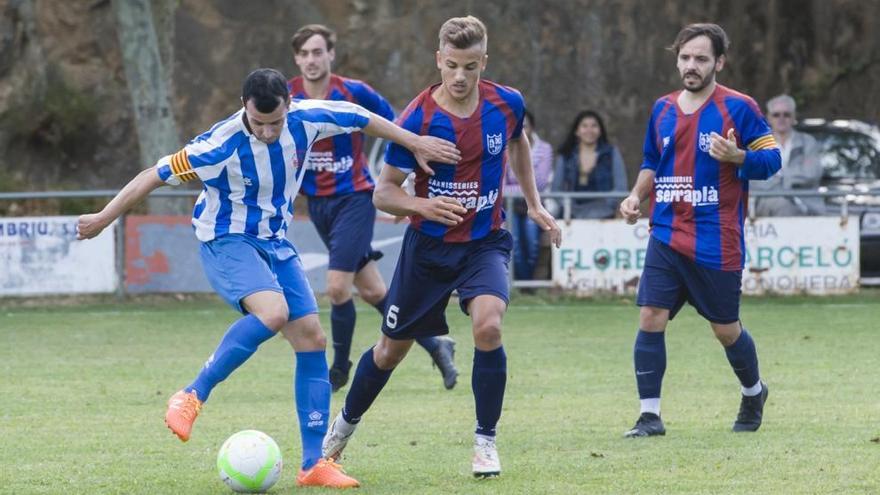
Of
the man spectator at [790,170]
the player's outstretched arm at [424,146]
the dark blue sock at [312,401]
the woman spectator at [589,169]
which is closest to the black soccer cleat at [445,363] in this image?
the dark blue sock at [312,401]

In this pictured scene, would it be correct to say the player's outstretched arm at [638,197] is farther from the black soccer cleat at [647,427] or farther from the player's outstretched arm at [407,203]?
the player's outstretched arm at [407,203]

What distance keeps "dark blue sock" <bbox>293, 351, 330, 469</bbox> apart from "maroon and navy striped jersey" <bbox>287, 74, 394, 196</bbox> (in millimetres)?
3530

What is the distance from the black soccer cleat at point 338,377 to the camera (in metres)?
10.2

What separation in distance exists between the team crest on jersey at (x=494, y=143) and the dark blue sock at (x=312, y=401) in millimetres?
1128

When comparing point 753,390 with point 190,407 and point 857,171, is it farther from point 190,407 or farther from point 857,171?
point 857,171

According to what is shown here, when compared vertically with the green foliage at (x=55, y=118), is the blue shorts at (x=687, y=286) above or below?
below

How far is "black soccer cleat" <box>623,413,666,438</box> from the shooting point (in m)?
8.00

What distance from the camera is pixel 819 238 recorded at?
51.9 ft

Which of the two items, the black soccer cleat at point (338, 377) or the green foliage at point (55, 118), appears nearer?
the black soccer cleat at point (338, 377)

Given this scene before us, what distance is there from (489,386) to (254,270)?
43.4 inches

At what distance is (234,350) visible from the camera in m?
6.79

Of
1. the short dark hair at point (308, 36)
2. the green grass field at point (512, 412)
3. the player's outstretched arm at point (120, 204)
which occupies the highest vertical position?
the short dark hair at point (308, 36)

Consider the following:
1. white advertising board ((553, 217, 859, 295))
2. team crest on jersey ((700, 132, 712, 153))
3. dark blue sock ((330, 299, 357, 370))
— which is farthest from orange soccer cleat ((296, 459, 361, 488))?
white advertising board ((553, 217, 859, 295))

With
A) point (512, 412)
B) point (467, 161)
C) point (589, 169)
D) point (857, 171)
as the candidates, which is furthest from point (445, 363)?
point (857, 171)
